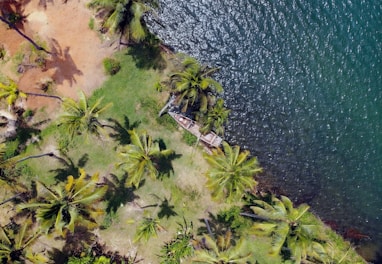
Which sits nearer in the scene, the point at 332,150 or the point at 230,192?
the point at 230,192

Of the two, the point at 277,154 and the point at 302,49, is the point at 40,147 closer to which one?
the point at 277,154

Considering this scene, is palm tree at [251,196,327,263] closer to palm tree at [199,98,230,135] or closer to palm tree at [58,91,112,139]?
palm tree at [199,98,230,135]

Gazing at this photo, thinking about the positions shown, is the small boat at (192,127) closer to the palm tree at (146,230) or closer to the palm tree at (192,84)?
the palm tree at (192,84)

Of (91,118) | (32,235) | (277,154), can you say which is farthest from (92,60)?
(277,154)

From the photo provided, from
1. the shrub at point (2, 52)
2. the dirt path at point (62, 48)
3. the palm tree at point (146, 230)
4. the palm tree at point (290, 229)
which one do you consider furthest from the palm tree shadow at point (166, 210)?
the shrub at point (2, 52)

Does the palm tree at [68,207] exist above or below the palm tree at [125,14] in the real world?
below

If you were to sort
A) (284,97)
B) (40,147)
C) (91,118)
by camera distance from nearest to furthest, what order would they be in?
1. (91,118)
2. (40,147)
3. (284,97)

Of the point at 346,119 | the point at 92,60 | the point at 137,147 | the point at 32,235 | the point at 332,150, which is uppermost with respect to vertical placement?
the point at 346,119
